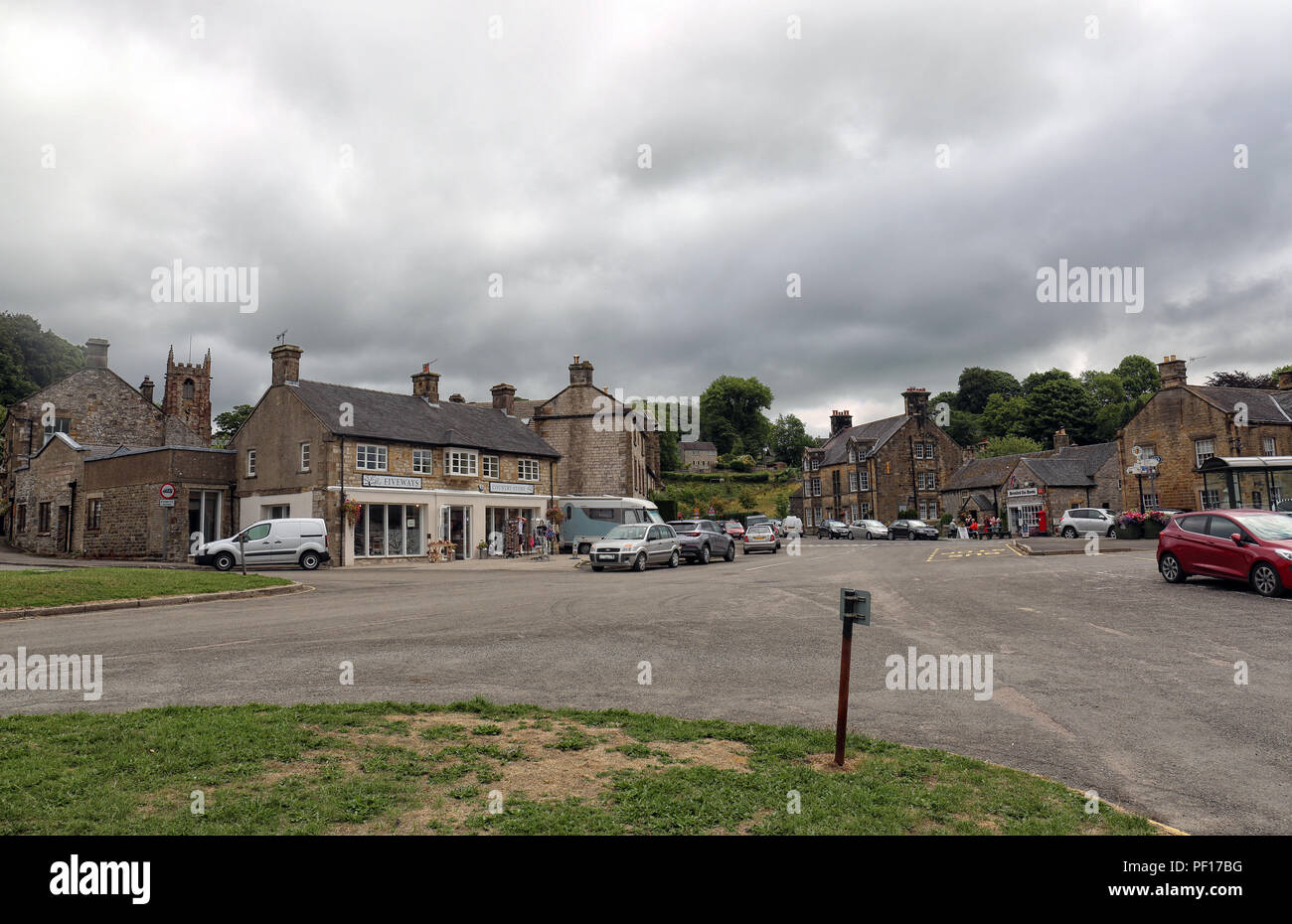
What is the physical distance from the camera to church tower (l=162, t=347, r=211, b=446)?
54188 millimetres

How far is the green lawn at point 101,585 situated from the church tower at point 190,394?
128 ft

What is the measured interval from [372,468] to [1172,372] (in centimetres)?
4997

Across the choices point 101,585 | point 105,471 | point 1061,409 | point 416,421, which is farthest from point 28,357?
point 1061,409

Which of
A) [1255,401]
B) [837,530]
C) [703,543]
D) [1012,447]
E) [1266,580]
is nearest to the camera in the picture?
[1266,580]

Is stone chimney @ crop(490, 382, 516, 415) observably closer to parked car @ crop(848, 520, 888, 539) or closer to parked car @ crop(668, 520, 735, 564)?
parked car @ crop(668, 520, 735, 564)

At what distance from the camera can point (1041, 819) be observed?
4352mm

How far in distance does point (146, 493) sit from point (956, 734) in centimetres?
3653

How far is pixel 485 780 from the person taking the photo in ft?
16.0

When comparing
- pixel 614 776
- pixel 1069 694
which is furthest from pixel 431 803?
pixel 1069 694

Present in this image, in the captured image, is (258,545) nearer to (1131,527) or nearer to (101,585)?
(101,585)

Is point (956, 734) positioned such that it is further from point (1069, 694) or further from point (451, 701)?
point (451, 701)

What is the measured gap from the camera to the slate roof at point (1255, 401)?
157 feet

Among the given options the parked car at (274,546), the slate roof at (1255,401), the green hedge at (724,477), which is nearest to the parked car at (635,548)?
the parked car at (274,546)

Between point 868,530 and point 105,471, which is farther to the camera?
point 868,530
